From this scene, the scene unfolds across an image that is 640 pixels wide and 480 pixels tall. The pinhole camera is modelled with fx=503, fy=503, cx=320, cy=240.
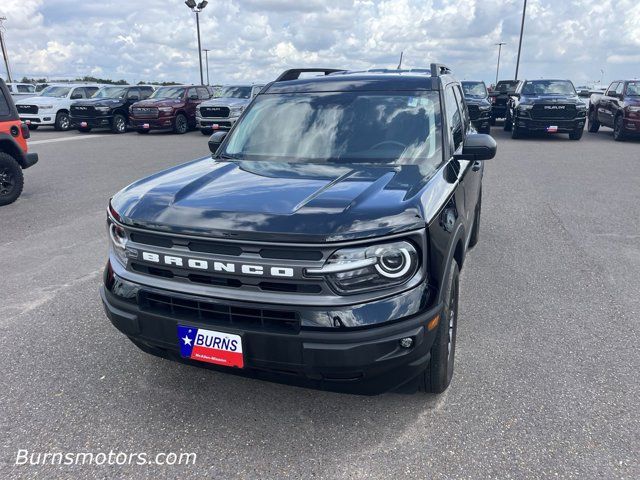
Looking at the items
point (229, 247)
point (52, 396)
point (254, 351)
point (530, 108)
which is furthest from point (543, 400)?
point (530, 108)

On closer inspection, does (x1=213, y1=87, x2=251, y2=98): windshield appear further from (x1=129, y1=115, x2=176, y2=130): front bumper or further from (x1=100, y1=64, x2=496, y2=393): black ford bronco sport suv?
(x1=100, y1=64, x2=496, y2=393): black ford bronco sport suv

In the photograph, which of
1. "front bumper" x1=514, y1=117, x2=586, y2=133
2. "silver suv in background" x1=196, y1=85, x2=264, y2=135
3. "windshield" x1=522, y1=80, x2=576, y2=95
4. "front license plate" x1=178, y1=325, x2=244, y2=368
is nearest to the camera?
"front license plate" x1=178, y1=325, x2=244, y2=368

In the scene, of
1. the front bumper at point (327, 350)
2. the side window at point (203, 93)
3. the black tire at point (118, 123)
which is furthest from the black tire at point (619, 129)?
the black tire at point (118, 123)

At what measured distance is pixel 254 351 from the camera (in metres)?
2.36

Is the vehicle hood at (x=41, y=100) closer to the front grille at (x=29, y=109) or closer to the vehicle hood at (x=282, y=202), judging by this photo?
the front grille at (x=29, y=109)

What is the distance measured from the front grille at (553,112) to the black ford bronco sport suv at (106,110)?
15824 mm

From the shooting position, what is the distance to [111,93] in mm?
21516

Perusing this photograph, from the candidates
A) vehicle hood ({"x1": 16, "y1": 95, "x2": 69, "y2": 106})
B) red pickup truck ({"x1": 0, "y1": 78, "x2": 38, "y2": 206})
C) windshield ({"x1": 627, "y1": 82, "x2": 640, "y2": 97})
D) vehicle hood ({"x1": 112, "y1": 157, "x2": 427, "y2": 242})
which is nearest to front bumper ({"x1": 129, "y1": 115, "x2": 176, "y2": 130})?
vehicle hood ({"x1": 16, "y1": 95, "x2": 69, "y2": 106})

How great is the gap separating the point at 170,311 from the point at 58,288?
269 centimetres

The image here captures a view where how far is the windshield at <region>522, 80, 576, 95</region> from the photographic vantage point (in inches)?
669

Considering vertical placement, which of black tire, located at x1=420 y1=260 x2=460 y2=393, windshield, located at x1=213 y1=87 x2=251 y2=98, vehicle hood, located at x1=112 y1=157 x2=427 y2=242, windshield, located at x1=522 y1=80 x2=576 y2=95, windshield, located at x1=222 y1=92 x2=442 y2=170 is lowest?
windshield, located at x1=213 y1=87 x2=251 y2=98

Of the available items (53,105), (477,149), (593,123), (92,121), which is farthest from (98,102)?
(477,149)

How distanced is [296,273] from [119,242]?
112 centimetres

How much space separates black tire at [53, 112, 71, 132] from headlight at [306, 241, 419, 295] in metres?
22.5
